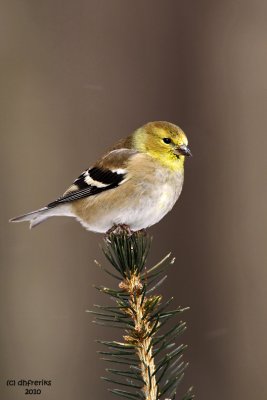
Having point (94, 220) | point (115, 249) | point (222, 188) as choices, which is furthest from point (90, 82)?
point (115, 249)

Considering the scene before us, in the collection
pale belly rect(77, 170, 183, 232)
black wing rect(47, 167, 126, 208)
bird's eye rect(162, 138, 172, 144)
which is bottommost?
pale belly rect(77, 170, 183, 232)

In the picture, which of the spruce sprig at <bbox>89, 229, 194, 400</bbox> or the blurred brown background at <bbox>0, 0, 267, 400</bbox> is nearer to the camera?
the spruce sprig at <bbox>89, 229, 194, 400</bbox>

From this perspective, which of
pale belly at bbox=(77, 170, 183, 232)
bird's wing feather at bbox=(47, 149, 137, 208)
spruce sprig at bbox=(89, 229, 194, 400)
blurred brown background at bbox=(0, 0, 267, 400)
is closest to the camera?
spruce sprig at bbox=(89, 229, 194, 400)

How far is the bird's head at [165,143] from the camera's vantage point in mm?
2908

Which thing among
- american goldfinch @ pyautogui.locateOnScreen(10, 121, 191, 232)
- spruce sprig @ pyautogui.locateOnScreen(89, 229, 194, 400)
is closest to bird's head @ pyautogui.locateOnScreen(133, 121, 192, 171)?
american goldfinch @ pyautogui.locateOnScreen(10, 121, 191, 232)

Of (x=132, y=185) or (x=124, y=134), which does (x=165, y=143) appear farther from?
(x=124, y=134)

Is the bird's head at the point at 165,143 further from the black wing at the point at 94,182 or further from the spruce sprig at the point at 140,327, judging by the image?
the spruce sprig at the point at 140,327

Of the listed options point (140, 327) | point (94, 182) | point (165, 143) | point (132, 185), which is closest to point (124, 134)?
point (94, 182)

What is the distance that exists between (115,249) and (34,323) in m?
3.08

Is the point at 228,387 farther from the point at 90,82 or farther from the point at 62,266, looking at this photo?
the point at 90,82

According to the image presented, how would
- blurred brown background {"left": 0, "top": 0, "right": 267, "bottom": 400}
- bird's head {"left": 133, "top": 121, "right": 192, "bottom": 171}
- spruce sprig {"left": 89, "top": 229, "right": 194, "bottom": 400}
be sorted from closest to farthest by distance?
spruce sprig {"left": 89, "top": 229, "right": 194, "bottom": 400}
bird's head {"left": 133, "top": 121, "right": 192, "bottom": 171}
blurred brown background {"left": 0, "top": 0, "right": 267, "bottom": 400}

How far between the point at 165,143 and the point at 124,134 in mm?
1438

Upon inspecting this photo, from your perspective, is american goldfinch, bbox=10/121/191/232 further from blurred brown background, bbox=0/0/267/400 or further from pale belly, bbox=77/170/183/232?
blurred brown background, bbox=0/0/267/400

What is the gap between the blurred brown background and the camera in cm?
435
